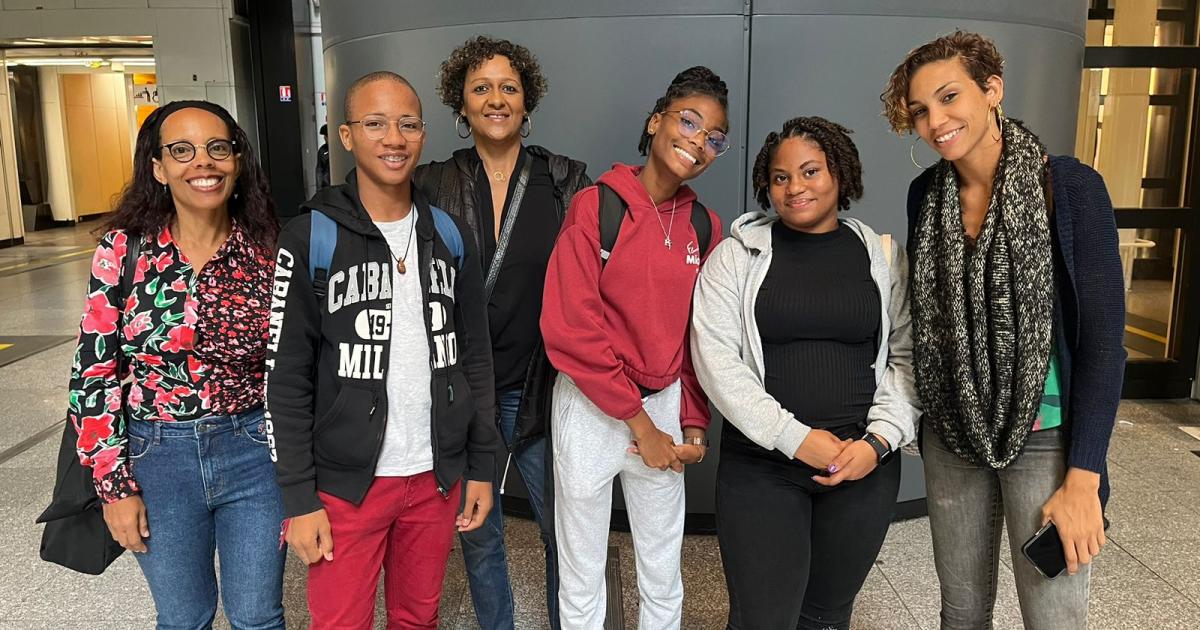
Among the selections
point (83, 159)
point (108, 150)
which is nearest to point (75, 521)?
point (83, 159)

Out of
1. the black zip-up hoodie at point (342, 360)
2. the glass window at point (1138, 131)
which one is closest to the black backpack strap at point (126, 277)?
the black zip-up hoodie at point (342, 360)

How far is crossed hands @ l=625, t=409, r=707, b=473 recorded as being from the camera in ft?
6.74

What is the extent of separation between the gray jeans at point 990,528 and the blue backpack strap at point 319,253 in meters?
1.47

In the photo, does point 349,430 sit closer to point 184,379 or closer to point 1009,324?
point 184,379

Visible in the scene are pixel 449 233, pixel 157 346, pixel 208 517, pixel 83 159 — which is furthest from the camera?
pixel 83 159

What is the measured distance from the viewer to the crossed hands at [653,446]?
2.05m

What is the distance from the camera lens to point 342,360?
1.82m

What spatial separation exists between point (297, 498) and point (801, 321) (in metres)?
1.24

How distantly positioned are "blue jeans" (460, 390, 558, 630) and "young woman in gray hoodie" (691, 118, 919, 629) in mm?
645

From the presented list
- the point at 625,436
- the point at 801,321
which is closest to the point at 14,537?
the point at 625,436

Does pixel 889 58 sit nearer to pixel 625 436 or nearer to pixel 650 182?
pixel 650 182

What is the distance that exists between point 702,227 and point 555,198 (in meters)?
0.51

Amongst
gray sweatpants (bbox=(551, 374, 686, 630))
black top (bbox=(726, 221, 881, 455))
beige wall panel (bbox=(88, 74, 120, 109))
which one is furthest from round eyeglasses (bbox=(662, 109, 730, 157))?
beige wall panel (bbox=(88, 74, 120, 109))

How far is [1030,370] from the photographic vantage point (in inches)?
65.9
